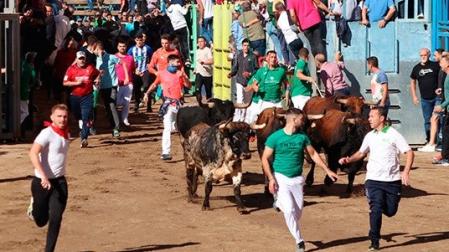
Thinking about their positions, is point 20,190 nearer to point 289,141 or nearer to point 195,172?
point 195,172

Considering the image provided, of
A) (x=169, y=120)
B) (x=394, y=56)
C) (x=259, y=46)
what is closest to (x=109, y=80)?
(x=259, y=46)

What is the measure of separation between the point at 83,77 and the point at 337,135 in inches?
243

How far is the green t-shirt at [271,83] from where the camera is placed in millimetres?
20656

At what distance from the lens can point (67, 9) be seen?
33938 millimetres

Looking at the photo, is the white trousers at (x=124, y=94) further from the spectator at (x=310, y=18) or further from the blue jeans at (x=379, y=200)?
the blue jeans at (x=379, y=200)

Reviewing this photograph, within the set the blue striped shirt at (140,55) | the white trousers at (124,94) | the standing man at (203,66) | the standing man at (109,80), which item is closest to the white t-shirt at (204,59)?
the standing man at (203,66)

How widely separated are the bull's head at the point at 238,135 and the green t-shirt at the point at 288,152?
8.94 feet

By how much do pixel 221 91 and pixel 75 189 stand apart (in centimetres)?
1108

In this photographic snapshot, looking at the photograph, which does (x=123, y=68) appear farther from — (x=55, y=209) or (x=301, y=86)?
(x=55, y=209)

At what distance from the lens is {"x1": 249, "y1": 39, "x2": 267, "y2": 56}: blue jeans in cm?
2652

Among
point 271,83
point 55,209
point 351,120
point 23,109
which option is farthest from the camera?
point 23,109

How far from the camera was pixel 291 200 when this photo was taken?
1340 cm

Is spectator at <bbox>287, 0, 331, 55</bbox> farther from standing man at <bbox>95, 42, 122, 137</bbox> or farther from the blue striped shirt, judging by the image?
the blue striped shirt

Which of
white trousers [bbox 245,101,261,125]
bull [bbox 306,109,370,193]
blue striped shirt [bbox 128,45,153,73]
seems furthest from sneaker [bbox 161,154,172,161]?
blue striped shirt [bbox 128,45,153,73]
